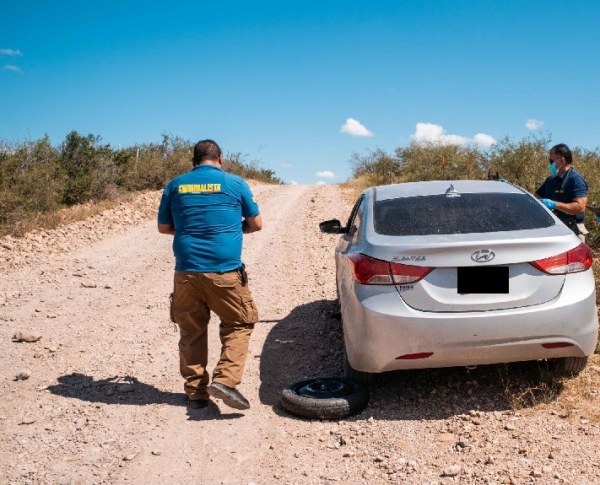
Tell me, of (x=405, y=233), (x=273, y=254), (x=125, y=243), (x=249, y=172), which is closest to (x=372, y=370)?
(x=405, y=233)

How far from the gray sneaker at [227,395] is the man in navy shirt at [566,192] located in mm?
3666

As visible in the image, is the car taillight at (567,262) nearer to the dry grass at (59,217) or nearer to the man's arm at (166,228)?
the man's arm at (166,228)

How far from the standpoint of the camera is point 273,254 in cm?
1067

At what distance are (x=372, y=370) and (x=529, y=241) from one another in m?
1.34

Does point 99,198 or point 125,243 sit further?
point 99,198

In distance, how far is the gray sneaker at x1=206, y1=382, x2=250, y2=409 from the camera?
4.13 meters

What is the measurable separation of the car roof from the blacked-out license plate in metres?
1.06

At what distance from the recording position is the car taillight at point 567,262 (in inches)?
149

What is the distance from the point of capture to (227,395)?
4133 mm

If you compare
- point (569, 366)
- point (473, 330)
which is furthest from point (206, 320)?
point (569, 366)

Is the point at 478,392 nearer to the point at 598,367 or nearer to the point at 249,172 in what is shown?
the point at 598,367

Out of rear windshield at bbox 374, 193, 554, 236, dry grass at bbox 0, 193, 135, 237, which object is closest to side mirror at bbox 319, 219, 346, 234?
rear windshield at bbox 374, 193, 554, 236

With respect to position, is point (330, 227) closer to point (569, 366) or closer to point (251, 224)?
point (251, 224)

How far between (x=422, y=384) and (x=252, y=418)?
139cm
